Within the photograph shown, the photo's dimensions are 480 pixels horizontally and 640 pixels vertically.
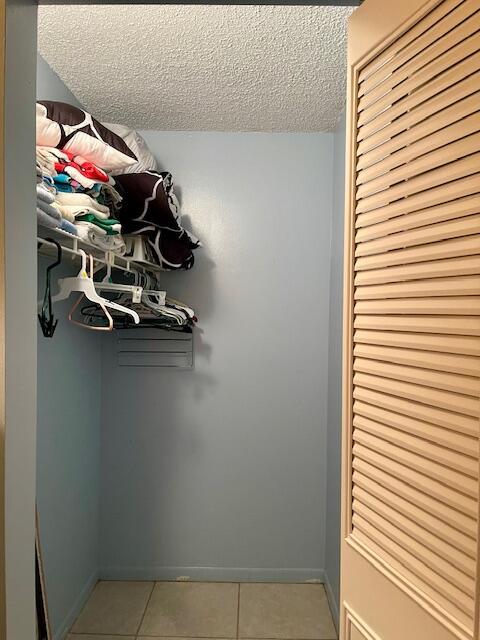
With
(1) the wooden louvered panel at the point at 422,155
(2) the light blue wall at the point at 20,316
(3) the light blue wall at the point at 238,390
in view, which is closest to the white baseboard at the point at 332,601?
(3) the light blue wall at the point at 238,390

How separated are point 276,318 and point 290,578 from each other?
5.05 feet

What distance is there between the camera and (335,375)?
237cm

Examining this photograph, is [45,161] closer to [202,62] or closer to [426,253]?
[202,62]

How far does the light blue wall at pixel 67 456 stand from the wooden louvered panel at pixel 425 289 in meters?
1.37

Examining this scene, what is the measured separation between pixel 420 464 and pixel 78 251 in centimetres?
130

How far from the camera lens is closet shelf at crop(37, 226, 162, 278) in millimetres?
1463

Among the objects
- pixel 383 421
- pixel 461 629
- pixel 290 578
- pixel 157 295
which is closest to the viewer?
pixel 461 629

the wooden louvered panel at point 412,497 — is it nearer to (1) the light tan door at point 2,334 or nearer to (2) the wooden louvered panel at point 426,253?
(2) the wooden louvered panel at point 426,253

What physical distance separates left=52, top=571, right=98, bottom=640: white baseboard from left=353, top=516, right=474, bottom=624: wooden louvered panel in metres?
1.79

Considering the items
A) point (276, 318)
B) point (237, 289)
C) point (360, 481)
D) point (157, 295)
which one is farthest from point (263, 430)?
point (360, 481)

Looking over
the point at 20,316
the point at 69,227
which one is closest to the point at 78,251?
the point at 69,227

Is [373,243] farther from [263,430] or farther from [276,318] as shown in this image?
[263,430]

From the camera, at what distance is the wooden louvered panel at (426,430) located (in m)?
0.70

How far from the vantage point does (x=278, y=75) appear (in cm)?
192
